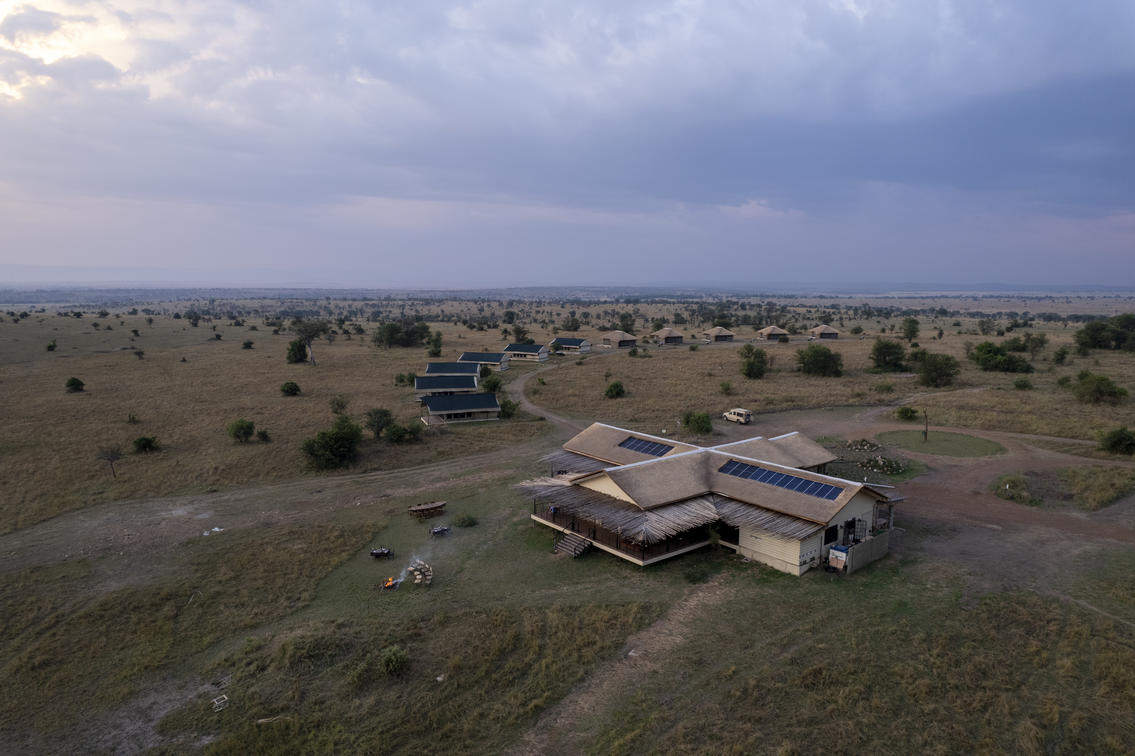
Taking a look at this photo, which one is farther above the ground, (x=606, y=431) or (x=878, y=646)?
(x=606, y=431)

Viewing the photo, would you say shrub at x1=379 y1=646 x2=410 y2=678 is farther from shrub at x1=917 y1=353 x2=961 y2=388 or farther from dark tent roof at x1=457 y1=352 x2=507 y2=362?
shrub at x1=917 y1=353 x2=961 y2=388

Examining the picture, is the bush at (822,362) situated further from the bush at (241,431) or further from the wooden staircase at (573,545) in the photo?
the bush at (241,431)

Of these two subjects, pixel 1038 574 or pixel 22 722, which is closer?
pixel 22 722

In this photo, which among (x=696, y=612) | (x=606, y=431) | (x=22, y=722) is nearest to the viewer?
(x=22, y=722)

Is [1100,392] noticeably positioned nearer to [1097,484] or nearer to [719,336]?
[1097,484]

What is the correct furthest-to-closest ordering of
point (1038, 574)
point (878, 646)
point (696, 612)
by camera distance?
point (1038, 574)
point (696, 612)
point (878, 646)

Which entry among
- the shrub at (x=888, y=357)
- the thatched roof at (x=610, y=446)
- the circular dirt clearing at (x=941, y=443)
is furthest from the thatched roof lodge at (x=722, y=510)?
the shrub at (x=888, y=357)

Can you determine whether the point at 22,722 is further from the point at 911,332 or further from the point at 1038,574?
the point at 911,332

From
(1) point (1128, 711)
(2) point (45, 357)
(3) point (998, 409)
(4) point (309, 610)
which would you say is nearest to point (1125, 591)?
(1) point (1128, 711)

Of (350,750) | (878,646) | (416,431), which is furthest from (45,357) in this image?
(878,646)
